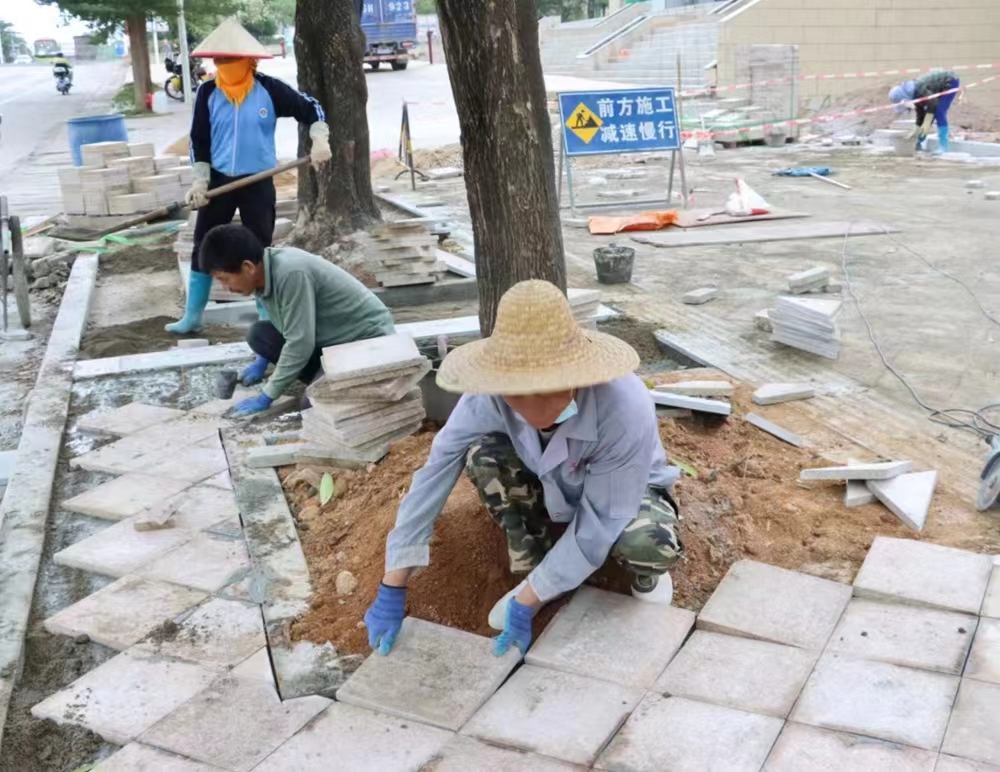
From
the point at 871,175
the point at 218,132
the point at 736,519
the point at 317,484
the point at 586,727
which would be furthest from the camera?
the point at 871,175

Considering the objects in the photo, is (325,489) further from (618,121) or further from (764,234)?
(618,121)

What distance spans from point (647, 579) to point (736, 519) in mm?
699

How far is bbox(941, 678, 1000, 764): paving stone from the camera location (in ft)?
7.64

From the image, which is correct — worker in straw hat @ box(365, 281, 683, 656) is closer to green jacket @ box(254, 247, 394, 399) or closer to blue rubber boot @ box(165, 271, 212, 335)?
green jacket @ box(254, 247, 394, 399)

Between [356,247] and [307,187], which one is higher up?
[307,187]

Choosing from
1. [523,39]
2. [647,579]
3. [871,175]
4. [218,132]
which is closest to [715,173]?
[871,175]

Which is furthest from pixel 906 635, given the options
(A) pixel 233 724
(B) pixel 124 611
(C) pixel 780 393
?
(B) pixel 124 611

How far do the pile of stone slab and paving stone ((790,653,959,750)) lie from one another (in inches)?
373

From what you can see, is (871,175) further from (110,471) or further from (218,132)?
(110,471)

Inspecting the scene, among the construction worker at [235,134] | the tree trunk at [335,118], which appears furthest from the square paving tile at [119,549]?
the tree trunk at [335,118]

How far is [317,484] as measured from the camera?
162 inches

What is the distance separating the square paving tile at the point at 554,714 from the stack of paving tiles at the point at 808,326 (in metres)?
3.35

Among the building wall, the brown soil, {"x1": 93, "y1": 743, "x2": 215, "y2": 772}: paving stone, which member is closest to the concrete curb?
the brown soil

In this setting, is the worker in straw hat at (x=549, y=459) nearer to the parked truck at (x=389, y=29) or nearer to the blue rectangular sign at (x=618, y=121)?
the blue rectangular sign at (x=618, y=121)
